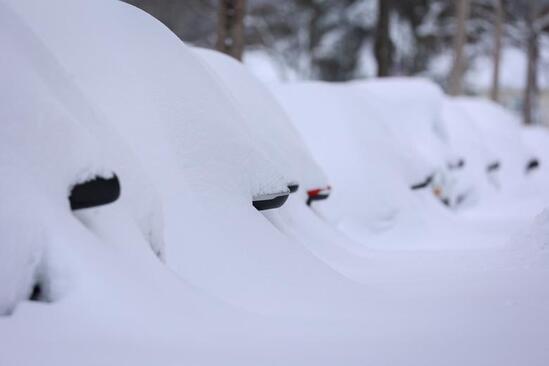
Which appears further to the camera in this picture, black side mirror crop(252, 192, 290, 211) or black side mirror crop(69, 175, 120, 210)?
black side mirror crop(252, 192, 290, 211)

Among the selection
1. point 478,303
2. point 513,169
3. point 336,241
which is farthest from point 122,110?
point 513,169

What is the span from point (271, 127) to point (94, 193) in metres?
3.43

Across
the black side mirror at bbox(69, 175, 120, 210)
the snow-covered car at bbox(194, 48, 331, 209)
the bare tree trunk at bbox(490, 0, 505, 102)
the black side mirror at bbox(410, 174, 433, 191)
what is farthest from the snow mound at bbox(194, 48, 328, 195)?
the bare tree trunk at bbox(490, 0, 505, 102)

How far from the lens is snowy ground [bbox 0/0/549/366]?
332 cm

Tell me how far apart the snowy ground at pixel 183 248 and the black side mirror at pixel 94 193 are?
0.03 metres

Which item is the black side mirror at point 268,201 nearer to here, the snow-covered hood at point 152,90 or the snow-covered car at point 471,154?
the snow-covered hood at point 152,90

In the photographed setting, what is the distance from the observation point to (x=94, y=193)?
142 inches

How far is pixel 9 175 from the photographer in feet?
10.9

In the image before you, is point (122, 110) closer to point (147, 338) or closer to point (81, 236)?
point (81, 236)

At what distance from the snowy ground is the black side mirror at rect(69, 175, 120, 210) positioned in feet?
0.11

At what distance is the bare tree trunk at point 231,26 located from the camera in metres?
10.5

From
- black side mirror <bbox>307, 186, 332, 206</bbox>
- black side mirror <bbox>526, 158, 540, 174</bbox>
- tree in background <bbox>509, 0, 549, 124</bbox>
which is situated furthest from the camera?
tree in background <bbox>509, 0, 549, 124</bbox>

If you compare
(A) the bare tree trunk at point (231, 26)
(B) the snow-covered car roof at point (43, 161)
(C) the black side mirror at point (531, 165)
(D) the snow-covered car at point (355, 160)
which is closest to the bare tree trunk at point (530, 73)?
(C) the black side mirror at point (531, 165)

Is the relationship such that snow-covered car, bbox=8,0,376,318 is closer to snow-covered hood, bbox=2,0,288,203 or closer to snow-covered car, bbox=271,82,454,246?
snow-covered hood, bbox=2,0,288,203
